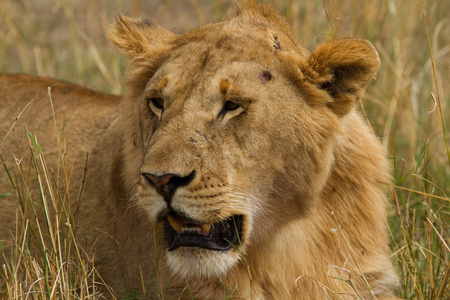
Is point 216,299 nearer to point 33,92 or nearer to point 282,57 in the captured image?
point 282,57

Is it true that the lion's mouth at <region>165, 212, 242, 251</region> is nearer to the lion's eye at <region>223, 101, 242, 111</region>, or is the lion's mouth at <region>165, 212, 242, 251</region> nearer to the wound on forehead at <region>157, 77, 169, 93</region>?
the lion's eye at <region>223, 101, 242, 111</region>

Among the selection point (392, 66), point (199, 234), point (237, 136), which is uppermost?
point (237, 136)

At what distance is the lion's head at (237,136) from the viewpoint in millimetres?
2719

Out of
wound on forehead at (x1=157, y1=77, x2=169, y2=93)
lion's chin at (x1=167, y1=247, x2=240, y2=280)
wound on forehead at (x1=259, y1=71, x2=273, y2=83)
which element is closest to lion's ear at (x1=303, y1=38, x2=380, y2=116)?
wound on forehead at (x1=259, y1=71, x2=273, y2=83)

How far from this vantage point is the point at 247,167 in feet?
9.37

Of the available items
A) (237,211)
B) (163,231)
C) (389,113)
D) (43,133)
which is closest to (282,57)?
(237,211)

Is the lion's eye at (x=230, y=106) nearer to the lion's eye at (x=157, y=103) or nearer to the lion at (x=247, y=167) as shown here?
the lion at (x=247, y=167)

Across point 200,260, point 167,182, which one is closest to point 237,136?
Answer: point 167,182

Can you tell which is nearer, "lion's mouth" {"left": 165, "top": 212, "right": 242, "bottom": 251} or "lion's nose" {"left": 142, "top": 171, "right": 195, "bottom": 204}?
"lion's nose" {"left": 142, "top": 171, "right": 195, "bottom": 204}

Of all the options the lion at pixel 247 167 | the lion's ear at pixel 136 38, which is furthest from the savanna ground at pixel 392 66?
the lion's ear at pixel 136 38

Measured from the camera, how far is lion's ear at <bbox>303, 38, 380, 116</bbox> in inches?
115

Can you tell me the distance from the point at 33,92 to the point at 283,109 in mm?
2340

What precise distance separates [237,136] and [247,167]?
0.47 ft

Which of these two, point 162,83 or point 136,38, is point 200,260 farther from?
point 136,38
